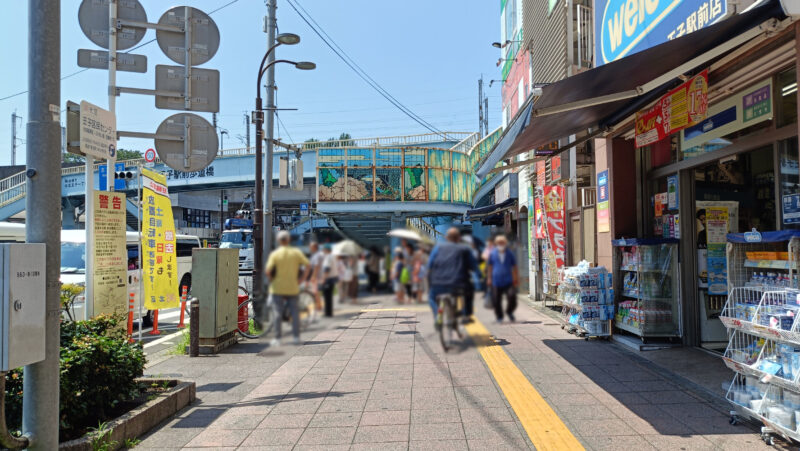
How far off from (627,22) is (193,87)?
24.2 ft

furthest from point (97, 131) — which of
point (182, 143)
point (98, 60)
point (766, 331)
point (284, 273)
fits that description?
point (766, 331)

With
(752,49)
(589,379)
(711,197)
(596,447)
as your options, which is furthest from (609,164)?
(596,447)

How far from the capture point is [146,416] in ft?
17.4

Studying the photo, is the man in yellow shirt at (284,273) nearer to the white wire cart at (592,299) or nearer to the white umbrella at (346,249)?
the white umbrella at (346,249)

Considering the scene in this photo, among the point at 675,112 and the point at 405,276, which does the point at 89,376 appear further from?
the point at 675,112

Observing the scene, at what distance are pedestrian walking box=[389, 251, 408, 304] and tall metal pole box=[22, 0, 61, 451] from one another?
3527 millimetres

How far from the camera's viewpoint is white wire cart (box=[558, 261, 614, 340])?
8.68 m

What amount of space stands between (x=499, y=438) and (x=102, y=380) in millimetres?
4106

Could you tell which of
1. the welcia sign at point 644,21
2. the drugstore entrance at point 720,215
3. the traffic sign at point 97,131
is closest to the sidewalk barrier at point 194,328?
the traffic sign at point 97,131

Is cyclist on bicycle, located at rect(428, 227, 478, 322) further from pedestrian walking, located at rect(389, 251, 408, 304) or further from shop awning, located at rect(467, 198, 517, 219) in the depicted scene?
shop awning, located at rect(467, 198, 517, 219)

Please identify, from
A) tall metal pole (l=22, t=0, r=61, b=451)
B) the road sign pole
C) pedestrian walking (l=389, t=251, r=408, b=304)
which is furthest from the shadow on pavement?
the road sign pole

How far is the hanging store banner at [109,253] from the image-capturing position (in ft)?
19.8

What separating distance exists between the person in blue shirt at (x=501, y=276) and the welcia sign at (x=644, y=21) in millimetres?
5321

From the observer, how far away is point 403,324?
10883mm
